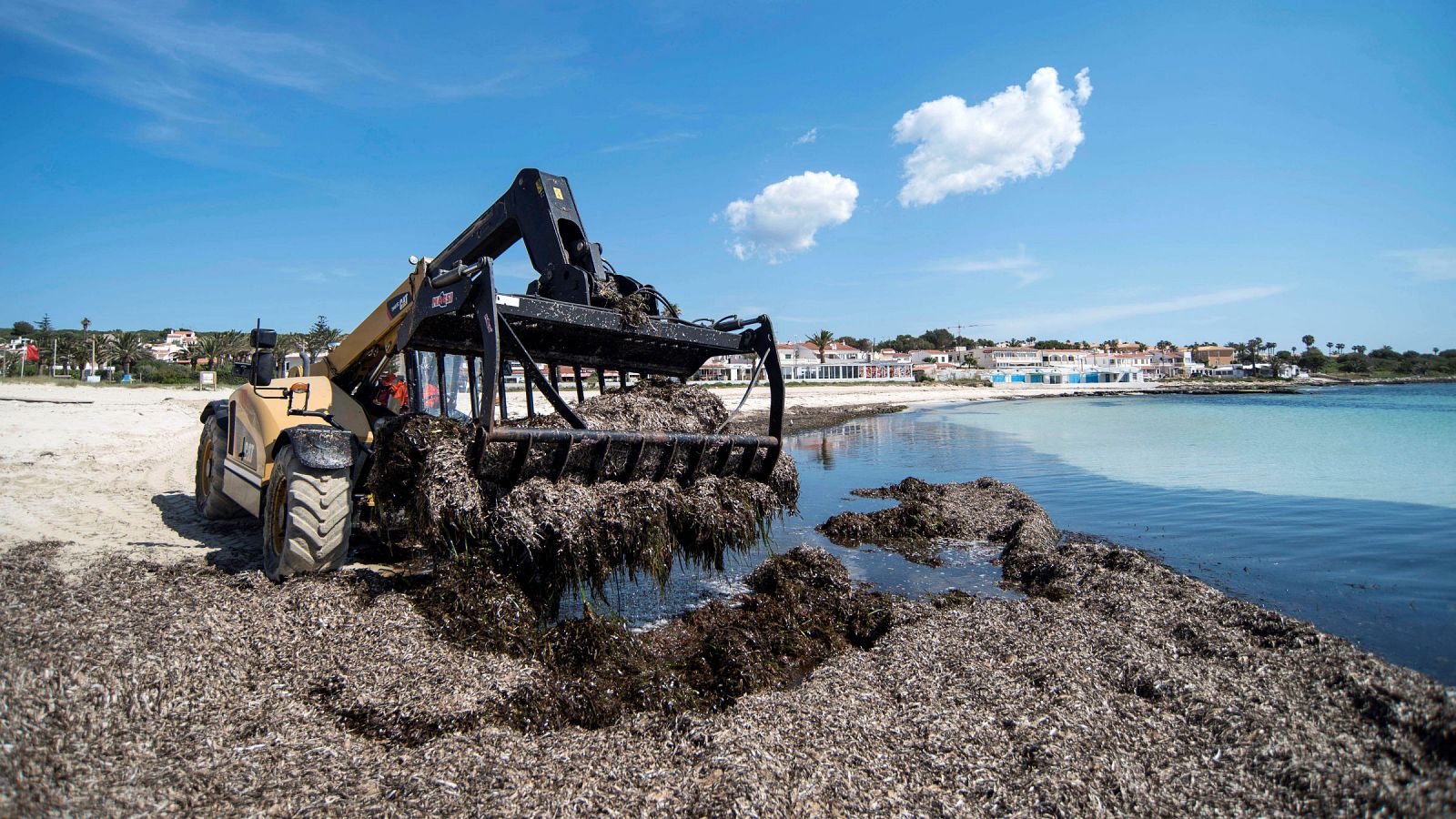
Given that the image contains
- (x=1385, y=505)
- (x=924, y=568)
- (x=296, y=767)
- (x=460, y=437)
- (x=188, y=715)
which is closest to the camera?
(x=296, y=767)

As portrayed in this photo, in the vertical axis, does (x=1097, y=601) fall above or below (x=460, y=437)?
below

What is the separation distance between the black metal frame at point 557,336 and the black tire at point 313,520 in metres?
1.06

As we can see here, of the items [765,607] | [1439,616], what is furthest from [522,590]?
[1439,616]

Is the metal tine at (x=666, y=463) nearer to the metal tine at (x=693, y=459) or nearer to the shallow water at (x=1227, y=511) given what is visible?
the metal tine at (x=693, y=459)

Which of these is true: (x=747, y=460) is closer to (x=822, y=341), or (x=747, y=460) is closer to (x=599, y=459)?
(x=599, y=459)

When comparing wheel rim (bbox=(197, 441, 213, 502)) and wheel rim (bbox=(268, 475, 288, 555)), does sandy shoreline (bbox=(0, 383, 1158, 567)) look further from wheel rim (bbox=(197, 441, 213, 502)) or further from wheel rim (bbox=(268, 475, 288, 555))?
wheel rim (bbox=(268, 475, 288, 555))

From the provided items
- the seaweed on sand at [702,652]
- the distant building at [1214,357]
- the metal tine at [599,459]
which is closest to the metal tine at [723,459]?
the metal tine at [599,459]

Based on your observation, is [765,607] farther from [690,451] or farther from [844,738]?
[844,738]

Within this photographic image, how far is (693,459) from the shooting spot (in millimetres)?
5742

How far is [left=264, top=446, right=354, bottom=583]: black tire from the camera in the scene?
18.6 ft

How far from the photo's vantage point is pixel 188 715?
3.71 meters

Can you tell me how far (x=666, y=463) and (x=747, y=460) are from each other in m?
0.84

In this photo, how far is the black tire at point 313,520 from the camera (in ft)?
18.6

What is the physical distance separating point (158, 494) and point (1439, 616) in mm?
15264
